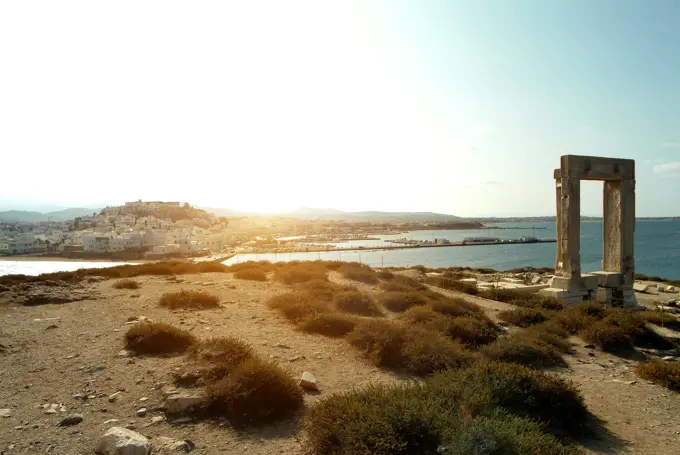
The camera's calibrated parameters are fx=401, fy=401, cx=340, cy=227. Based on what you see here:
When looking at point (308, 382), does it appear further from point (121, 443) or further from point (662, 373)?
point (662, 373)

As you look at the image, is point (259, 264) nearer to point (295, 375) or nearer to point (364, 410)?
point (295, 375)

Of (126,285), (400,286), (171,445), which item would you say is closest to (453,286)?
(400,286)

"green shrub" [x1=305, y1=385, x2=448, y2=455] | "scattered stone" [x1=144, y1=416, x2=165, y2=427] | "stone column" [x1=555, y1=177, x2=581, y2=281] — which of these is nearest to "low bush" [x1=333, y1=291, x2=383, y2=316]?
"green shrub" [x1=305, y1=385, x2=448, y2=455]

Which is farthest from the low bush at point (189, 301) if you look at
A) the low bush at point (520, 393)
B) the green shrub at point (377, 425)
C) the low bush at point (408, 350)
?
the low bush at point (520, 393)

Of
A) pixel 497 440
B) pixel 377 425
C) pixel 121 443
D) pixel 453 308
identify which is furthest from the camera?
pixel 453 308

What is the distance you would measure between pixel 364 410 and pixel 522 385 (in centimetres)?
293

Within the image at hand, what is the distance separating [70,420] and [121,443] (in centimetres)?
128

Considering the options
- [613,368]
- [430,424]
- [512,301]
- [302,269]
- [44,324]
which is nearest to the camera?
[430,424]

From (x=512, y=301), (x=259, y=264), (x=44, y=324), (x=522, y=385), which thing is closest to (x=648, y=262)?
(x=512, y=301)

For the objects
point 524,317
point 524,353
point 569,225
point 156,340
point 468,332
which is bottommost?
point 524,317

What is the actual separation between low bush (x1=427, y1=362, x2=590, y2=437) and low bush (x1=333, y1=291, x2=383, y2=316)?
18.9ft

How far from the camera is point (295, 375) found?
6867 millimetres

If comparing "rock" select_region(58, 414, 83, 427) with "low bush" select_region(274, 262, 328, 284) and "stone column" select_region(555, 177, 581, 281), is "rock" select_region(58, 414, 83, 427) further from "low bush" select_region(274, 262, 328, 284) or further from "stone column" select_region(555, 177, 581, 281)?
"stone column" select_region(555, 177, 581, 281)

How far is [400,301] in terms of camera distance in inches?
508
